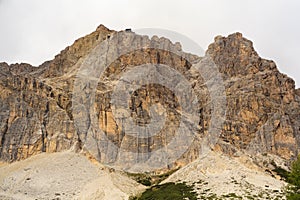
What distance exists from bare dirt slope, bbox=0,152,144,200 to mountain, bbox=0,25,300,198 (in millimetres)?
9754

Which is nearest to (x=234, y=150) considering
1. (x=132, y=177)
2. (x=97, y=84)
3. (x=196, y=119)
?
(x=196, y=119)

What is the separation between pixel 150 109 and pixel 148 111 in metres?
1.39

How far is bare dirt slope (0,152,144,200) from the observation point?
291 ft

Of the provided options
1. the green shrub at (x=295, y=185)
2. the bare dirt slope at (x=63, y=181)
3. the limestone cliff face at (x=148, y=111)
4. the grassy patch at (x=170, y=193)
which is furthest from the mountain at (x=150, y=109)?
the green shrub at (x=295, y=185)

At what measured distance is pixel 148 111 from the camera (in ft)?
460

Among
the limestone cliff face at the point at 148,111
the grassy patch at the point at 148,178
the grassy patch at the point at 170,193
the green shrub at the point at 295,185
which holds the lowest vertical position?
the grassy patch at the point at 148,178

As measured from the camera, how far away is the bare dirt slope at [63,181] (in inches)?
3497

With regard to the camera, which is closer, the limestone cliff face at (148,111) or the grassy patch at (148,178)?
the grassy patch at (148,178)

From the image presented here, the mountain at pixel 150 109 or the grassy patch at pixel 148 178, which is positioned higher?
the mountain at pixel 150 109

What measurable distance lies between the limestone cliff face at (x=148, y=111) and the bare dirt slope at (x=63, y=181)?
36.6 feet

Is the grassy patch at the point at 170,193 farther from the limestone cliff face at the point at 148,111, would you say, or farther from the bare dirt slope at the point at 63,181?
the limestone cliff face at the point at 148,111

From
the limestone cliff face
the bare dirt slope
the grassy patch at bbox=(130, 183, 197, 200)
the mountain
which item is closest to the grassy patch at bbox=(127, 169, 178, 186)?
the bare dirt slope

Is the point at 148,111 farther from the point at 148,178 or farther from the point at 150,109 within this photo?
the point at 148,178

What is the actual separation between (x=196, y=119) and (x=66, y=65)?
219 ft
